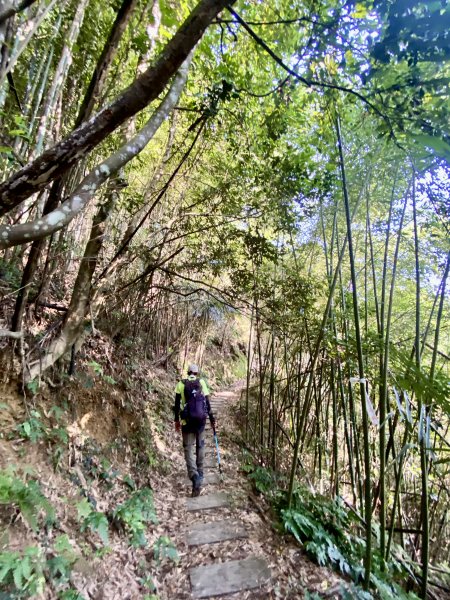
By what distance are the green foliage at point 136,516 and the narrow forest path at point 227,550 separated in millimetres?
202

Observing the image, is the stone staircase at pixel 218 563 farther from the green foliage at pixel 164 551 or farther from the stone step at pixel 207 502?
the green foliage at pixel 164 551

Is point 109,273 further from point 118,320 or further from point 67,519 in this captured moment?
point 67,519

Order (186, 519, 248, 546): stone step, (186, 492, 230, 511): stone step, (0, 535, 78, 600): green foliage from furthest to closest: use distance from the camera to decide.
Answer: (186, 492, 230, 511): stone step, (186, 519, 248, 546): stone step, (0, 535, 78, 600): green foliage

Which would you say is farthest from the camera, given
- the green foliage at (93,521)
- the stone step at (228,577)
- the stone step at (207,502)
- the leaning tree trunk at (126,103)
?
the stone step at (207,502)

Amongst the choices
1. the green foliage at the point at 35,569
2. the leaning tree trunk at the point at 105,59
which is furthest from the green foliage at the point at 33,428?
the leaning tree trunk at the point at 105,59

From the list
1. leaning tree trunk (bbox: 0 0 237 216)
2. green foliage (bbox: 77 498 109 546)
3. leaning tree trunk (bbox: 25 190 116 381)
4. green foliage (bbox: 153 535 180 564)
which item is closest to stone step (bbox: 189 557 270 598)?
green foliage (bbox: 153 535 180 564)

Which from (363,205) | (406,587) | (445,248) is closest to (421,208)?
(445,248)

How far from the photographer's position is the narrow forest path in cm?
281

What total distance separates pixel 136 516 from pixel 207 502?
1.07 meters

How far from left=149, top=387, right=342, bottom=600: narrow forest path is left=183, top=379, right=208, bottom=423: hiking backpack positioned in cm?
96

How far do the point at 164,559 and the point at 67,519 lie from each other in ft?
3.15

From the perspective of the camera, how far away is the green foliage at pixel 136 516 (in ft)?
10.2

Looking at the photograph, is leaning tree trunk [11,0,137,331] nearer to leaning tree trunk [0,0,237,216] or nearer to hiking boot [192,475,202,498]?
leaning tree trunk [0,0,237,216]

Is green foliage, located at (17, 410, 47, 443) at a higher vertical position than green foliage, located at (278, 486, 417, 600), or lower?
higher
